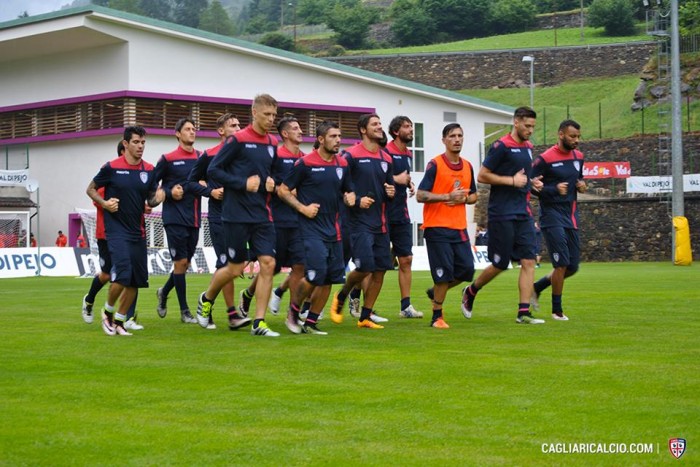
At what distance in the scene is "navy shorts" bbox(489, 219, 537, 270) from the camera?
15.0 m

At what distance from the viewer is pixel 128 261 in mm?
13680

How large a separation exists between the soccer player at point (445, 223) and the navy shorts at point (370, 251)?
0.56 meters

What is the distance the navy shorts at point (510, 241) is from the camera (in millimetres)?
14992

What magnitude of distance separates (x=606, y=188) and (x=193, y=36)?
2290 cm

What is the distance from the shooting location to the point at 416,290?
24.6 metres

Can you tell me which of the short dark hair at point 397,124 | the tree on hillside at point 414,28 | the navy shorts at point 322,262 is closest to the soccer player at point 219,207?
the navy shorts at point 322,262

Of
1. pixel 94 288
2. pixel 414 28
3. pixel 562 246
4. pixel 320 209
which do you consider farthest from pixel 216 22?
pixel 320 209

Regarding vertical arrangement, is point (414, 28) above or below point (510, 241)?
above

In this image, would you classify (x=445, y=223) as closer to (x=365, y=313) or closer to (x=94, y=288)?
(x=365, y=313)

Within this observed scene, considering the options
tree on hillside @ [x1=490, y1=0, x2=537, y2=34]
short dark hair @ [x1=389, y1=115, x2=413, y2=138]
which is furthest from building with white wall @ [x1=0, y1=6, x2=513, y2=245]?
tree on hillside @ [x1=490, y1=0, x2=537, y2=34]

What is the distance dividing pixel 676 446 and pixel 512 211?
848 centimetres

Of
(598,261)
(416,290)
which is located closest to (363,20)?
(598,261)

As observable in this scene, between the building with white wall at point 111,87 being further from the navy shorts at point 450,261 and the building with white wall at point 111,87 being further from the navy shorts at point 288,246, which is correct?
the navy shorts at point 450,261

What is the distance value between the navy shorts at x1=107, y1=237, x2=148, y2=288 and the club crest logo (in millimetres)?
8044
